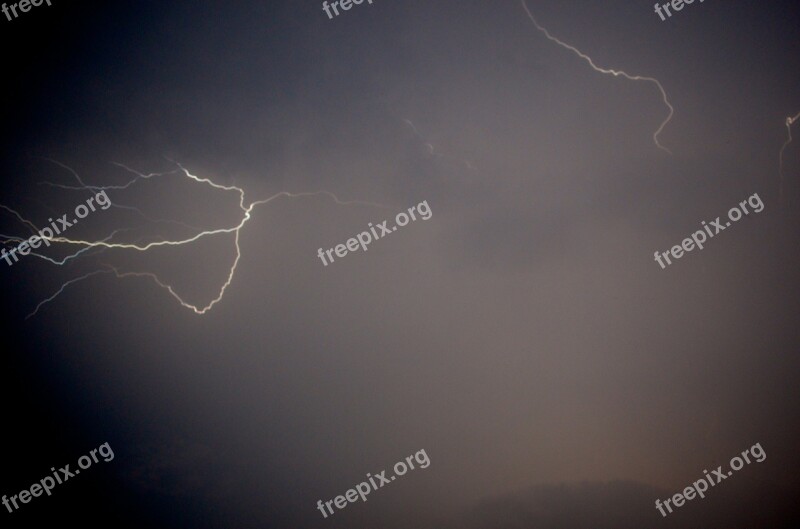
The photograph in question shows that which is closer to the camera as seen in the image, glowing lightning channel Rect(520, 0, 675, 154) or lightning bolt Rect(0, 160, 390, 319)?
glowing lightning channel Rect(520, 0, 675, 154)

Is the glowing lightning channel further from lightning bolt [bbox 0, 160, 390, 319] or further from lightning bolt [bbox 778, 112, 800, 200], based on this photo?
lightning bolt [bbox 0, 160, 390, 319]

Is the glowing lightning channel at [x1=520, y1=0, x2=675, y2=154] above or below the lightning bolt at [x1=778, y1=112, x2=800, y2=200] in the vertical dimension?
above

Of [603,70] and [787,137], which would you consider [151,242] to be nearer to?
[603,70]

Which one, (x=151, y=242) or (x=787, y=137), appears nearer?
(x=787, y=137)

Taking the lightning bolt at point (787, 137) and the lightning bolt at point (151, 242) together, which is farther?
the lightning bolt at point (151, 242)

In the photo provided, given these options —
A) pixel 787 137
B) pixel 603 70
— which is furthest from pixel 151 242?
pixel 787 137

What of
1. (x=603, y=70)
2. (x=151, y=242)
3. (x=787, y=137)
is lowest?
(x=787, y=137)

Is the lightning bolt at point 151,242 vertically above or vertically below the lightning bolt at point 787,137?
above

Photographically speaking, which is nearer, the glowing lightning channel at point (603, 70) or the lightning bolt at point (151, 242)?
the glowing lightning channel at point (603, 70)

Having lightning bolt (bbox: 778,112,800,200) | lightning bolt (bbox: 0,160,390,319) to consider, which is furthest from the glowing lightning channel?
lightning bolt (bbox: 0,160,390,319)

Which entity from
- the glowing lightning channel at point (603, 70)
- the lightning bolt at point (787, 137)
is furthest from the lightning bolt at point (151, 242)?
the lightning bolt at point (787, 137)

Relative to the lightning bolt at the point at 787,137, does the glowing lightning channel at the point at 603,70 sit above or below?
above

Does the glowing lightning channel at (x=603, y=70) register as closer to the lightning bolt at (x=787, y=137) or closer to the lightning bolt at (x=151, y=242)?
the lightning bolt at (x=787, y=137)
